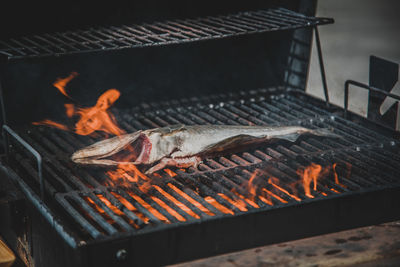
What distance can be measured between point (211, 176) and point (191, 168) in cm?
21

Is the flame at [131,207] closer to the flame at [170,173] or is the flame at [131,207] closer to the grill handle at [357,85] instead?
the flame at [170,173]

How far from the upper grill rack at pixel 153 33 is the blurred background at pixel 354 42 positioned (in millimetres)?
319

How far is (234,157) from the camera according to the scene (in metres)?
4.45

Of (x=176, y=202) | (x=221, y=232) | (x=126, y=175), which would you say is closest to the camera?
(x=221, y=232)

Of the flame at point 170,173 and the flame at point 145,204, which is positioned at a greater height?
the flame at point 170,173

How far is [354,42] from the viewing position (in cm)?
547

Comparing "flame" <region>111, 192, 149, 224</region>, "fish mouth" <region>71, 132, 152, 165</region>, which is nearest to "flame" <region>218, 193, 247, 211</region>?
"flame" <region>111, 192, 149, 224</region>

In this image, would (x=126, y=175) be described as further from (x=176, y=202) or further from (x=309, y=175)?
(x=309, y=175)

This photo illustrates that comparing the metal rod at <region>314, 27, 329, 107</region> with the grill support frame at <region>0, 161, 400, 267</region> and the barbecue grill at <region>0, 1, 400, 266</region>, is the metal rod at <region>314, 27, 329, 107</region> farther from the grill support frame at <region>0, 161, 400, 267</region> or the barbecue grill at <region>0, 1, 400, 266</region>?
the grill support frame at <region>0, 161, 400, 267</region>

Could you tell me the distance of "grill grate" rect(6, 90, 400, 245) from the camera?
3559mm

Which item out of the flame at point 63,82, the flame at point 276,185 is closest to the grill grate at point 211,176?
the flame at point 276,185

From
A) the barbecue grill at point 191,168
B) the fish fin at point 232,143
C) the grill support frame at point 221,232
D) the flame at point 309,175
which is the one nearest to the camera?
the grill support frame at point 221,232

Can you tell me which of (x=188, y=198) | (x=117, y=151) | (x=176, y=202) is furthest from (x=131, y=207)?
(x=117, y=151)

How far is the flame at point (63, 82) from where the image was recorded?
503 cm
